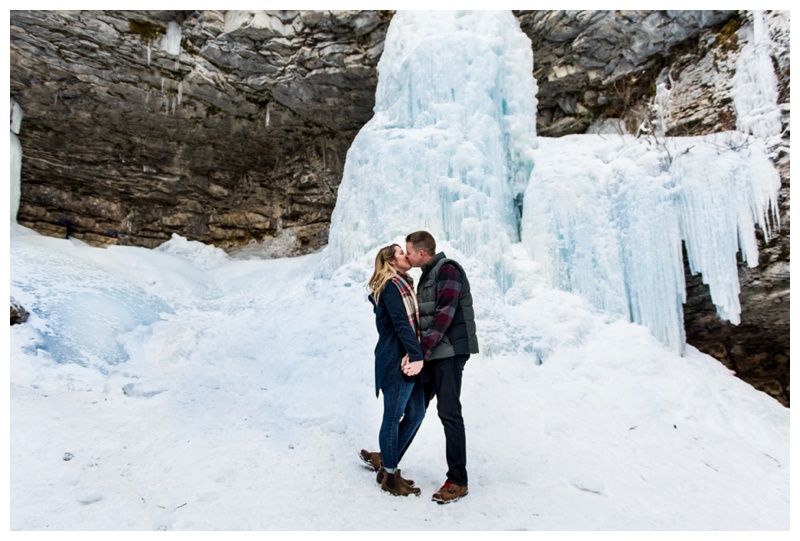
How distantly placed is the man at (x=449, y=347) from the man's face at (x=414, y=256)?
0.43 ft

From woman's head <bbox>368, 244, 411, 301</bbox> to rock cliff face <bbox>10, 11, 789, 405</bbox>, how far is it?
619 cm

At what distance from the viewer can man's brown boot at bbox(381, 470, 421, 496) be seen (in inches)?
115

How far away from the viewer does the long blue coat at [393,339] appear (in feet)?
9.36

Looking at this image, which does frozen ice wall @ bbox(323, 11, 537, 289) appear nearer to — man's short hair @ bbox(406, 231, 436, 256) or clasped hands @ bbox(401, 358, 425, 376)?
man's short hair @ bbox(406, 231, 436, 256)

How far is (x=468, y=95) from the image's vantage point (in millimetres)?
7469

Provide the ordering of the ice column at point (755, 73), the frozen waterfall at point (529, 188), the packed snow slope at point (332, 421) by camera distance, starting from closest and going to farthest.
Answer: the packed snow slope at point (332, 421) → the frozen waterfall at point (529, 188) → the ice column at point (755, 73)

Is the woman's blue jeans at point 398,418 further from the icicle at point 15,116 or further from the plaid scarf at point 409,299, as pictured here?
the icicle at point 15,116

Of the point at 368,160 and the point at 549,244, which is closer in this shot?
the point at 549,244

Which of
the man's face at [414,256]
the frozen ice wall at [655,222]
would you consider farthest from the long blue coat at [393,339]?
the frozen ice wall at [655,222]

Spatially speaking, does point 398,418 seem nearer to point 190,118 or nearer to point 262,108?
point 262,108

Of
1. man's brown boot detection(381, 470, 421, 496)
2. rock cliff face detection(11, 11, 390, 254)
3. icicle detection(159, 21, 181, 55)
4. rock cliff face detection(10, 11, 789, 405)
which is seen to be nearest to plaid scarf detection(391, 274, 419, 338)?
man's brown boot detection(381, 470, 421, 496)

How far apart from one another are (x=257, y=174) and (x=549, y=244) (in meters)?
10.9
